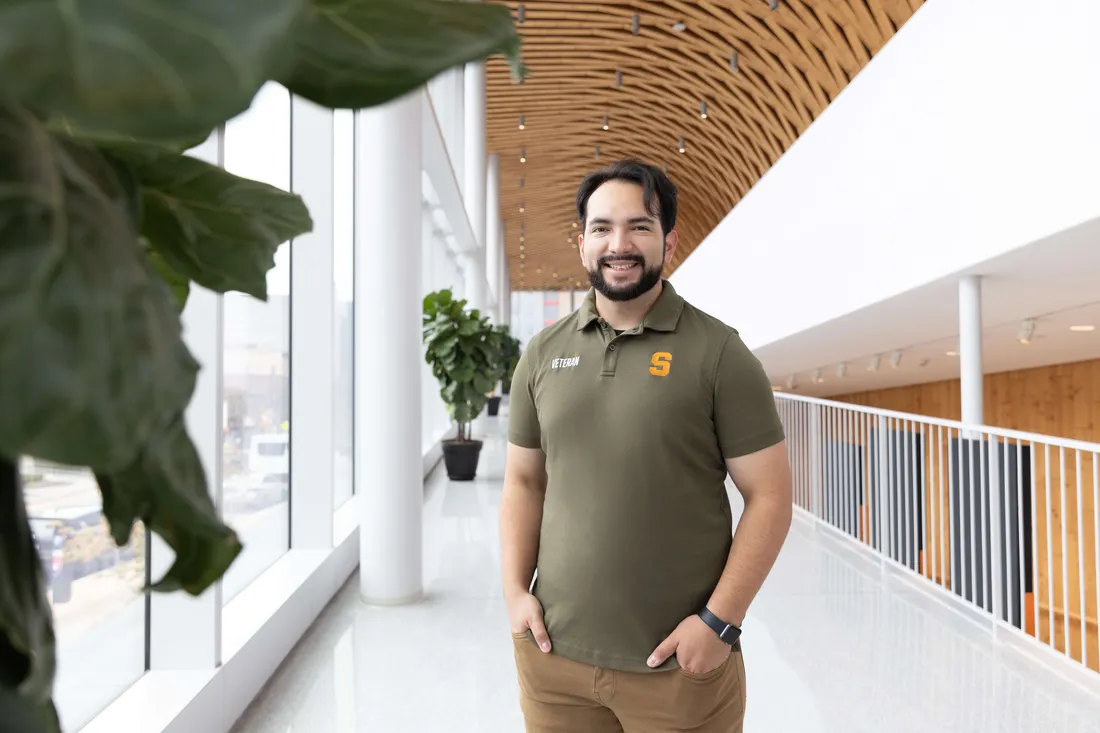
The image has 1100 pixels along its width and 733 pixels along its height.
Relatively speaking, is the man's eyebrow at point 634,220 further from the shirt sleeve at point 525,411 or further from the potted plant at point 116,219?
the potted plant at point 116,219

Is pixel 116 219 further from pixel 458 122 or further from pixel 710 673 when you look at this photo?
pixel 458 122

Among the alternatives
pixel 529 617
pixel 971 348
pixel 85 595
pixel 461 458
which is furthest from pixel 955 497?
pixel 461 458

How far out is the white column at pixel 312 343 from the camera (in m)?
4.59

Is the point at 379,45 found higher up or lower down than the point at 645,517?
higher up

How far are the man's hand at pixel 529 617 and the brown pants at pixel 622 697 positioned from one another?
3 cm

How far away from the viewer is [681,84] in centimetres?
1314

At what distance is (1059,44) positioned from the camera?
3.62 m

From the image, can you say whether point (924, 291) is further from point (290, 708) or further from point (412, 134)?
point (290, 708)

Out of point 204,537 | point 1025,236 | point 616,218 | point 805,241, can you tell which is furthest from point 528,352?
point 805,241

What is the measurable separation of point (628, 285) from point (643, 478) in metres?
0.42

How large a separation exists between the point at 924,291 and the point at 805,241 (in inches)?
66.1

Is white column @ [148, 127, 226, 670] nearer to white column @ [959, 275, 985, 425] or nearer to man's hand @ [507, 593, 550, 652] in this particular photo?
man's hand @ [507, 593, 550, 652]

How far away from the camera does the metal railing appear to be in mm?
3857

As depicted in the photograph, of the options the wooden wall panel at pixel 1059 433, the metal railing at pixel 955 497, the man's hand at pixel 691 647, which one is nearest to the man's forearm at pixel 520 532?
the man's hand at pixel 691 647
